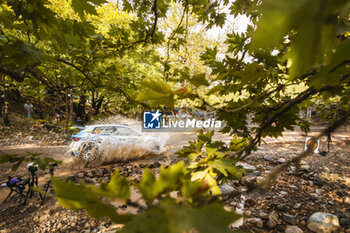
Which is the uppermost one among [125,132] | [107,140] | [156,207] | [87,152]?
[156,207]

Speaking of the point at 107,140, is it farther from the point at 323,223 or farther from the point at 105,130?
the point at 323,223

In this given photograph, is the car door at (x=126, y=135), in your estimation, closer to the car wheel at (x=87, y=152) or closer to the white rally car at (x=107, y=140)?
the white rally car at (x=107, y=140)

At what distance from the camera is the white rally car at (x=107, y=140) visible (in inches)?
177

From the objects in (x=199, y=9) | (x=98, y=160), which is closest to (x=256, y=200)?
(x=199, y=9)

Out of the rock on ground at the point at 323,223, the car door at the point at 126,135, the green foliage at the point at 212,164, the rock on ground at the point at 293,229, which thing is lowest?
the rock on ground at the point at 293,229

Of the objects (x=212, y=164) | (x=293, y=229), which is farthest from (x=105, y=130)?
(x=212, y=164)

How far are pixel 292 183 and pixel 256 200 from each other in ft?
4.00

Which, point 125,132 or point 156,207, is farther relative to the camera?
point 125,132

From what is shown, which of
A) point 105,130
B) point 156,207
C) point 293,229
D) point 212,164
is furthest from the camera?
→ point 105,130

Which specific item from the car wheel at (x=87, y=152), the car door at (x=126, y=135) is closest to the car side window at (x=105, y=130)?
the car door at (x=126, y=135)

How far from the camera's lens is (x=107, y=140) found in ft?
15.9

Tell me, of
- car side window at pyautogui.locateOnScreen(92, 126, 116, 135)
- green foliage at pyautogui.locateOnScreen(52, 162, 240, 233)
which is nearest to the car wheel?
car side window at pyautogui.locateOnScreen(92, 126, 116, 135)

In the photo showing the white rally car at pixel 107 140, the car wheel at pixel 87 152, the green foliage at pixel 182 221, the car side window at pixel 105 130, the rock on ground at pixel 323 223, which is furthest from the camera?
the car side window at pixel 105 130

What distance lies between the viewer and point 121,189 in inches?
15.0
